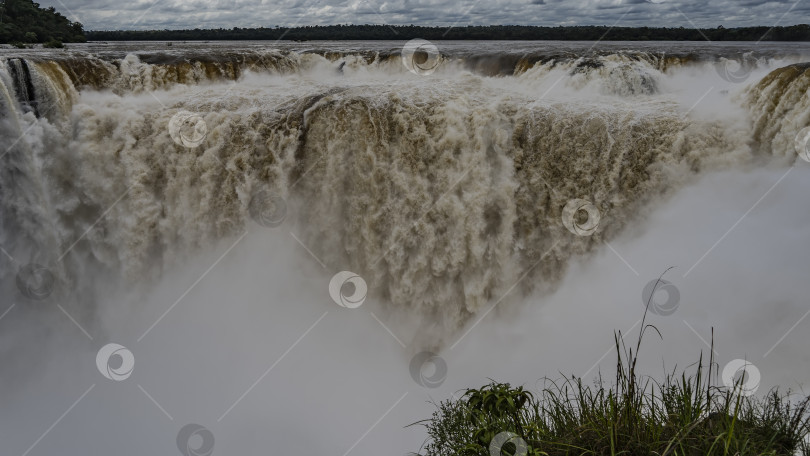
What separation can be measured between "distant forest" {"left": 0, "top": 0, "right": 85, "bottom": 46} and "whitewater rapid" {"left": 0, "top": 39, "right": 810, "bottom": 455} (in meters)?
15.7

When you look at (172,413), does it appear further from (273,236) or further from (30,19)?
(30,19)

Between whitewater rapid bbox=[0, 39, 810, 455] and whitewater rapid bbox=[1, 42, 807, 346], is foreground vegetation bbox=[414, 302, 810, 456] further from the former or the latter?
whitewater rapid bbox=[1, 42, 807, 346]

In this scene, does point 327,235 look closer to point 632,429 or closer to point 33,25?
point 632,429

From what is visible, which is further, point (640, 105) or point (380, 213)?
point (640, 105)

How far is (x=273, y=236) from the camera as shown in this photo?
9.80 metres

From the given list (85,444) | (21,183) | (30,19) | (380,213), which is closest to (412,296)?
(380,213)

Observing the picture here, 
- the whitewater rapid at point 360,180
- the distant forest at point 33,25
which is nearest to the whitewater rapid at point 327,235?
the whitewater rapid at point 360,180

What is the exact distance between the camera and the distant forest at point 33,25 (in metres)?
22.3

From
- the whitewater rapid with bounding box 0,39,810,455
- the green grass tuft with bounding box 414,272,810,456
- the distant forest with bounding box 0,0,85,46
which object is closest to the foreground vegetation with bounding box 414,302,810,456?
the green grass tuft with bounding box 414,272,810,456

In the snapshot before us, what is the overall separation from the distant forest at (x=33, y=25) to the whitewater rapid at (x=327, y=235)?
15.7 metres

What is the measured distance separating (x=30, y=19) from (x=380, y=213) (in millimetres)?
24406

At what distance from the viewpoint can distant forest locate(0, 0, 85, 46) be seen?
878 inches

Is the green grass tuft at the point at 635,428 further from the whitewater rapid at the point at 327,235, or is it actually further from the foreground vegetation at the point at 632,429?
the whitewater rapid at the point at 327,235

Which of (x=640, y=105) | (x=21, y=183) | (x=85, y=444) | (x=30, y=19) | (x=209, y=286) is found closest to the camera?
(x=85, y=444)
